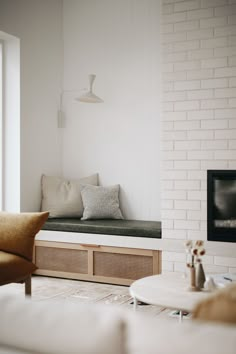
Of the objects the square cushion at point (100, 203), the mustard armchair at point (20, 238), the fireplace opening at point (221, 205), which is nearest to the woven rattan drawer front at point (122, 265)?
the square cushion at point (100, 203)

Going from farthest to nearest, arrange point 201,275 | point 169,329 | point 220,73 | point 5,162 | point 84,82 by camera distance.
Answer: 1. point 84,82
2. point 5,162
3. point 220,73
4. point 201,275
5. point 169,329

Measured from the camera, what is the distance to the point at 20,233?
3564mm

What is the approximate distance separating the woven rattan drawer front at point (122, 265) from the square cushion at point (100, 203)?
0.51 metres

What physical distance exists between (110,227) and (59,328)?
354 centimetres

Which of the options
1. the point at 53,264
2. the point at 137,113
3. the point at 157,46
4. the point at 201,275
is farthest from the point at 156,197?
the point at 201,275

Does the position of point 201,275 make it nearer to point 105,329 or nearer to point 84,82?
point 105,329

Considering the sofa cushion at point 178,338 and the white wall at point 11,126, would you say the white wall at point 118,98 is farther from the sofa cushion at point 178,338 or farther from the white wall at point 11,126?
the sofa cushion at point 178,338

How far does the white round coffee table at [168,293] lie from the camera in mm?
2611

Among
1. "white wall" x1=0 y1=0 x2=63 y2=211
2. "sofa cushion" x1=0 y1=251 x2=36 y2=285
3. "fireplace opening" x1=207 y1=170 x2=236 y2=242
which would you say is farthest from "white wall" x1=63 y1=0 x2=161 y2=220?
"sofa cushion" x1=0 y1=251 x2=36 y2=285

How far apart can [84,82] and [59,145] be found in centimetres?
76

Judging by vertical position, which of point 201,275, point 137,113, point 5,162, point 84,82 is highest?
point 84,82

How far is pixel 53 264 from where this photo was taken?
4.92 meters

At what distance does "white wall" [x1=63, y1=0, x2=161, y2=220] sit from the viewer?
17.0 ft

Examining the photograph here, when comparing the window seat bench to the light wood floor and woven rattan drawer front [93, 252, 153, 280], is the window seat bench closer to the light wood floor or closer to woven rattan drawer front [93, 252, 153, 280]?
Result: woven rattan drawer front [93, 252, 153, 280]
